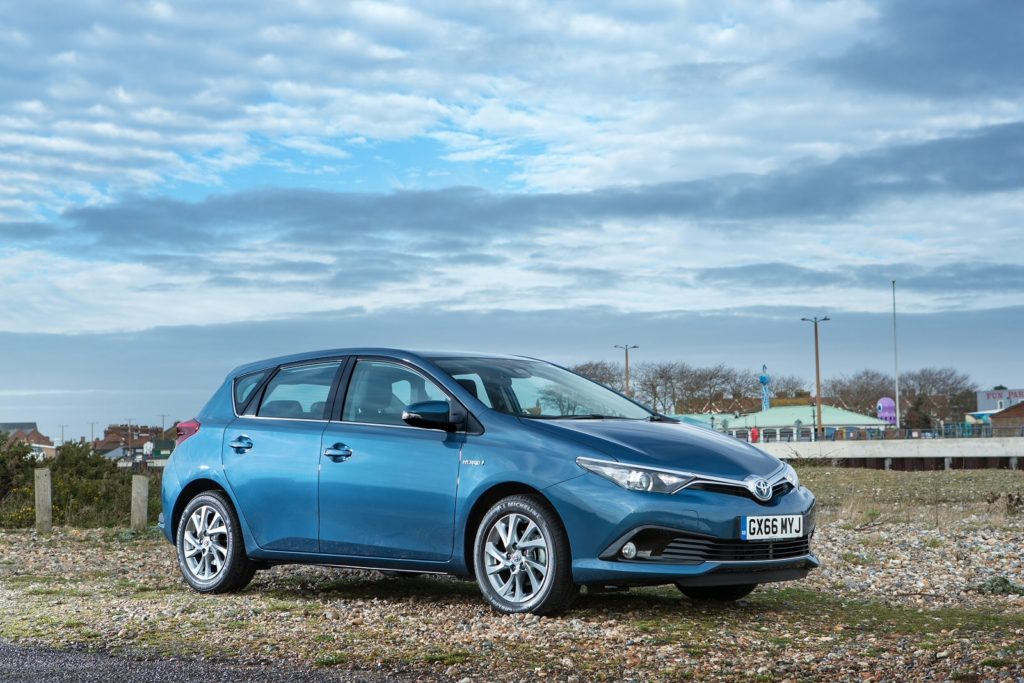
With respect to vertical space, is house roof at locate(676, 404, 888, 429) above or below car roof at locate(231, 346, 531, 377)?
below

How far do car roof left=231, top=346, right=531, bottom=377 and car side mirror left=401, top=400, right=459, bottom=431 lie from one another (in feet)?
2.15

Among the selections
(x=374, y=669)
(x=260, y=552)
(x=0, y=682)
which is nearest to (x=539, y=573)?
(x=374, y=669)

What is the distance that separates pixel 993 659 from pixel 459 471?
10.8ft

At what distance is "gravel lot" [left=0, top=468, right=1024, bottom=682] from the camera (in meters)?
5.90

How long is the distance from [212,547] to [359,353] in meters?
1.90

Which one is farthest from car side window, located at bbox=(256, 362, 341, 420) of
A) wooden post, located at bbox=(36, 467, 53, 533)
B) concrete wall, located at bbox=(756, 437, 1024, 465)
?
concrete wall, located at bbox=(756, 437, 1024, 465)

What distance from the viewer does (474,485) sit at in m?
7.58

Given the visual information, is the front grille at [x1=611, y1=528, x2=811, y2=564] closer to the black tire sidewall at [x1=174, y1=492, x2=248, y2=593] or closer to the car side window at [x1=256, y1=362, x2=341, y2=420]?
the car side window at [x1=256, y1=362, x2=341, y2=420]

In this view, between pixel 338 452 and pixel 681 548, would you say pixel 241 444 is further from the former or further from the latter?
pixel 681 548

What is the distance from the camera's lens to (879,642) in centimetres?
650

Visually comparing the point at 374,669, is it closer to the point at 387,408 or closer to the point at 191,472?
the point at 387,408

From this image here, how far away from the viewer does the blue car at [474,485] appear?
7062 mm

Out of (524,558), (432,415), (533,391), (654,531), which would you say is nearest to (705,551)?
(654,531)

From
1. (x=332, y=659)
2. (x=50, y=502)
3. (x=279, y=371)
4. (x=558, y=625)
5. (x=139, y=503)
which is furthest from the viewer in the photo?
(x=50, y=502)
